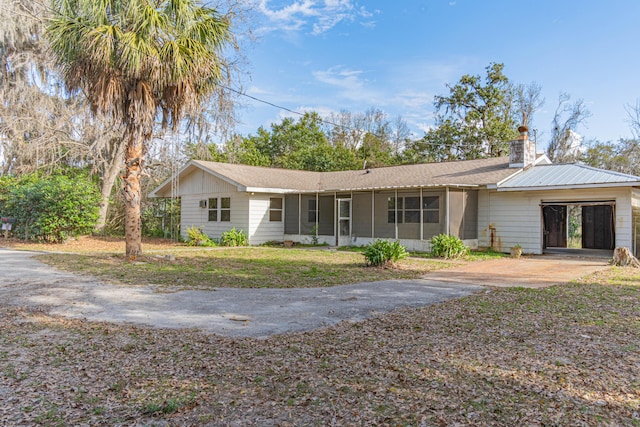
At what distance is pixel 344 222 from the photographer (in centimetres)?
1836

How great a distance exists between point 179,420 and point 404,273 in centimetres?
802

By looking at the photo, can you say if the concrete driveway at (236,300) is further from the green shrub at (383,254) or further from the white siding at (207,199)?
the white siding at (207,199)

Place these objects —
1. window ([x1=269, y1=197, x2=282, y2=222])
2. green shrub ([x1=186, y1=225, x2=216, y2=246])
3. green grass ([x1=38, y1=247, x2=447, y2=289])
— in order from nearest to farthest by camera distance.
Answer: green grass ([x1=38, y1=247, x2=447, y2=289])
green shrub ([x1=186, y1=225, x2=216, y2=246])
window ([x1=269, y1=197, x2=282, y2=222])

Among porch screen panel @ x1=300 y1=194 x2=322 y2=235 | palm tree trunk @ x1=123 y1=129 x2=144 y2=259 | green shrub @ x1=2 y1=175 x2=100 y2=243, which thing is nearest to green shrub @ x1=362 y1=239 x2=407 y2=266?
palm tree trunk @ x1=123 y1=129 x2=144 y2=259

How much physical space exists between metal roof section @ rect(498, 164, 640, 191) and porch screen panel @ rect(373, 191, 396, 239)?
4.01 metres

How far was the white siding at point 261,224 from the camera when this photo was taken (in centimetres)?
1880

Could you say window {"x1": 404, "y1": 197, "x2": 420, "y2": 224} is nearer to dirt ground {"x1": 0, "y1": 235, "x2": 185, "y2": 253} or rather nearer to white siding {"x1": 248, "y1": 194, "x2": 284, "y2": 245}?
white siding {"x1": 248, "y1": 194, "x2": 284, "y2": 245}

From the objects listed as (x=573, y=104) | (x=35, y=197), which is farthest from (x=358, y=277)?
(x=573, y=104)

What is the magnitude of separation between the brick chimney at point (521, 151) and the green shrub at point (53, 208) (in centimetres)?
1711

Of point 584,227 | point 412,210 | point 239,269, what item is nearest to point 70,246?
point 239,269

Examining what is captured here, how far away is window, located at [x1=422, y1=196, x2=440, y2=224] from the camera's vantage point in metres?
15.4

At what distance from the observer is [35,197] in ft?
56.9

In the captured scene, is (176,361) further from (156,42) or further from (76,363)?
(156,42)

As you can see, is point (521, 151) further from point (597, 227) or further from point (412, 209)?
point (597, 227)
